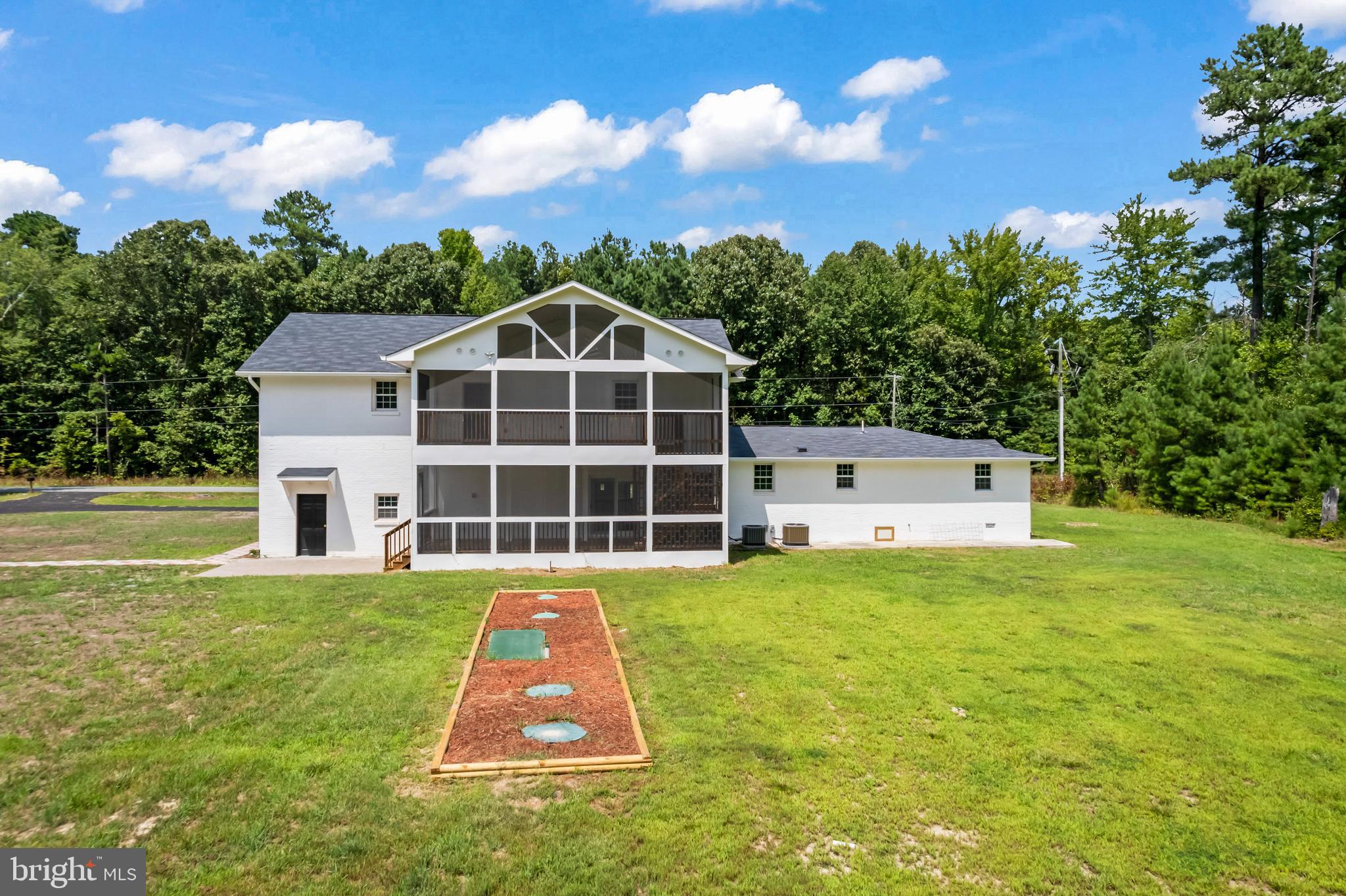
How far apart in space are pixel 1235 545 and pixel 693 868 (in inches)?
964

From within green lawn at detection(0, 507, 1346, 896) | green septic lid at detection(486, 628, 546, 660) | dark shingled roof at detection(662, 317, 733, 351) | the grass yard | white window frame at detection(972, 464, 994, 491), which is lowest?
green lawn at detection(0, 507, 1346, 896)

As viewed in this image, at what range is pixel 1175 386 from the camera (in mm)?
30609

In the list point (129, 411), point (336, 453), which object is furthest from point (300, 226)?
point (336, 453)

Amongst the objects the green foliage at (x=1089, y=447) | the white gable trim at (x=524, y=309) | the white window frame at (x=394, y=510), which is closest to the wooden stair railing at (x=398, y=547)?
the white window frame at (x=394, y=510)

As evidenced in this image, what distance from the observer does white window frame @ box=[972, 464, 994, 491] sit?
23.5 metres

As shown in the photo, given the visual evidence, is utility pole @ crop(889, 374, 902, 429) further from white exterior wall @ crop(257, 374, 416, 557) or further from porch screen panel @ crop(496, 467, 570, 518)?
white exterior wall @ crop(257, 374, 416, 557)

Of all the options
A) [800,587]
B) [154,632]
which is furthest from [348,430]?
[800,587]

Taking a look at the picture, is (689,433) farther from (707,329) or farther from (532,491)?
(532,491)

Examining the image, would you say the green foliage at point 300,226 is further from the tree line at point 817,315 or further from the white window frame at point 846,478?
the white window frame at point 846,478

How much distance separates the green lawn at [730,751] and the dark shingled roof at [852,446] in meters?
9.06

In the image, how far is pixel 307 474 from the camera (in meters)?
18.7

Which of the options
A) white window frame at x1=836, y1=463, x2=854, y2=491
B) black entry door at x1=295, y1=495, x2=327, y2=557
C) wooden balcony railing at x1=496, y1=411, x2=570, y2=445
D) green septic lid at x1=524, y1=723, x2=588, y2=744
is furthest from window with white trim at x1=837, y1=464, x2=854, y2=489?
green septic lid at x1=524, y1=723, x2=588, y2=744

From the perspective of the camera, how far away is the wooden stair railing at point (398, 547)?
17.8 metres

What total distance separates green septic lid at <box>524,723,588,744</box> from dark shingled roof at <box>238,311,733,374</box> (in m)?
12.6
